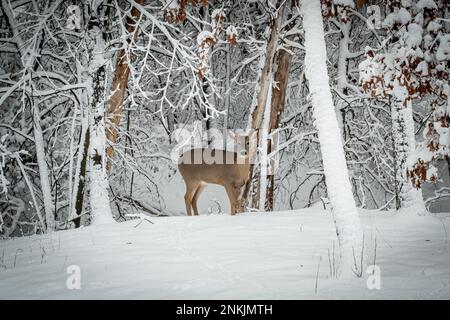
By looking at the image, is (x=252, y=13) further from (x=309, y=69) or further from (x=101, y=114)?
(x=309, y=69)

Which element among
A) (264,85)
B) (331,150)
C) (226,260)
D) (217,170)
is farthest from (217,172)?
(331,150)

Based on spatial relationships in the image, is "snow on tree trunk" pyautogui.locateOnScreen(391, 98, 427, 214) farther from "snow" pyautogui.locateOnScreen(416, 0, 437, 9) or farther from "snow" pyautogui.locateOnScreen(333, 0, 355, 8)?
"snow" pyautogui.locateOnScreen(416, 0, 437, 9)

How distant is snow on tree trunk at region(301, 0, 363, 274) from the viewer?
3.68 metres

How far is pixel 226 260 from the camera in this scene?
4.12 meters

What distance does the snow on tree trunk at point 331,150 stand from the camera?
12.1 ft

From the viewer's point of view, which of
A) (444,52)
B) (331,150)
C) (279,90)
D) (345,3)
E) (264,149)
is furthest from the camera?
(279,90)

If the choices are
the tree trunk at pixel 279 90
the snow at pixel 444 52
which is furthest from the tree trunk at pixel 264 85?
the snow at pixel 444 52

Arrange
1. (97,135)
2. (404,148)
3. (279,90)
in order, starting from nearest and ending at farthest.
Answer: (404,148) < (97,135) < (279,90)

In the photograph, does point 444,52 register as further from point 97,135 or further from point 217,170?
point 217,170

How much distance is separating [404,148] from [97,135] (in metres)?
4.81

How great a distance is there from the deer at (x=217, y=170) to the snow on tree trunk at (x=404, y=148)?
10.1 ft

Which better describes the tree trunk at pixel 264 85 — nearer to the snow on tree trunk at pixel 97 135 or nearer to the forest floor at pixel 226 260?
the forest floor at pixel 226 260
